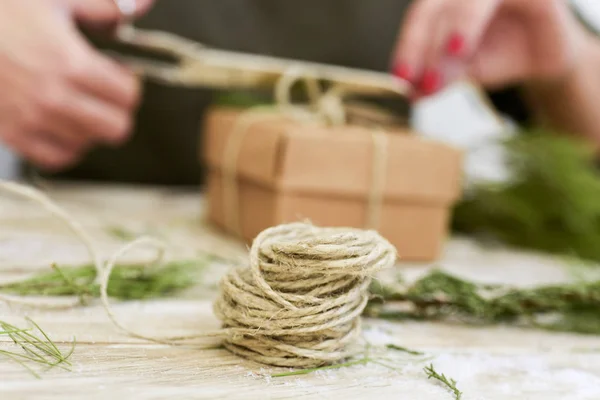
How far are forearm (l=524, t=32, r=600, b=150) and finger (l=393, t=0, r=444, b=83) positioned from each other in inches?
14.9

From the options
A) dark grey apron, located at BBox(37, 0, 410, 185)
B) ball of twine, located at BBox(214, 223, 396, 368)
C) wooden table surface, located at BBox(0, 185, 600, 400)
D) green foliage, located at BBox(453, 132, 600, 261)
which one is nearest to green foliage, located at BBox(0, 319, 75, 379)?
wooden table surface, located at BBox(0, 185, 600, 400)

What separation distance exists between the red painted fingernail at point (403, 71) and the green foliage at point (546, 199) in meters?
0.25

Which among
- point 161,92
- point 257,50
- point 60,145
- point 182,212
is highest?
point 257,50

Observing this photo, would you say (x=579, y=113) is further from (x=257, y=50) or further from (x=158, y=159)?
(x=158, y=159)

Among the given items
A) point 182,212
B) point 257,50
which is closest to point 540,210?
point 182,212

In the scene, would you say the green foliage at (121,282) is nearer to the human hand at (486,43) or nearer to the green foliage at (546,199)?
the human hand at (486,43)

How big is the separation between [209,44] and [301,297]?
105 centimetres

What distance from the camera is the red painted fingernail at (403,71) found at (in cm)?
88

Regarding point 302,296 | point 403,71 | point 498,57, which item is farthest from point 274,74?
point 302,296

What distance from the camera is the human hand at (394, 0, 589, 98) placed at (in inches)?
34.1

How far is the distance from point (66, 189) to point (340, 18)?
720mm

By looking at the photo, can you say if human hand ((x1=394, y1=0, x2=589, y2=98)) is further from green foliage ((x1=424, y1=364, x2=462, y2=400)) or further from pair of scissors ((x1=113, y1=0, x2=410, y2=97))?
green foliage ((x1=424, y1=364, x2=462, y2=400))

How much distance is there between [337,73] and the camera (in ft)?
2.99

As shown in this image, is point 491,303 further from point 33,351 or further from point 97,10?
point 97,10
